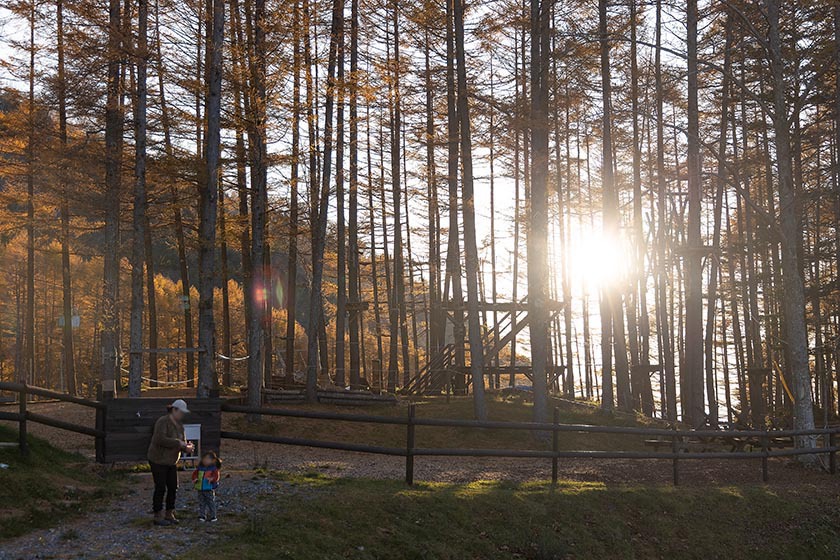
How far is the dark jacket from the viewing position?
31.3 ft

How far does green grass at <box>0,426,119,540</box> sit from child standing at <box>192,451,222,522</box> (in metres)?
1.55

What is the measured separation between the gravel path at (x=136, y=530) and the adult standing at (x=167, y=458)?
0.69 feet

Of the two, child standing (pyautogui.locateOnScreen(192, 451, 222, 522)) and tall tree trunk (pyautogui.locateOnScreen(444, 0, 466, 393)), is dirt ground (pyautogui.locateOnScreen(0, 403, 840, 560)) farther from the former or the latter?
→ tall tree trunk (pyautogui.locateOnScreen(444, 0, 466, 393))

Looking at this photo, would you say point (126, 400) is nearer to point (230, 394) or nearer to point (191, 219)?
point (230, 394)

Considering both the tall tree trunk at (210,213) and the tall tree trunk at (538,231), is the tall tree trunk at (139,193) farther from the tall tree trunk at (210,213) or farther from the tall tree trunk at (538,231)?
the tall tree trunk at (538,231)

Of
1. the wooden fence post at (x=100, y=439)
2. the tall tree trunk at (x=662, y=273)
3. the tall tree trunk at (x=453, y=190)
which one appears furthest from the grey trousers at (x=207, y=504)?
the tall tree trunk at (x=662, y=273)

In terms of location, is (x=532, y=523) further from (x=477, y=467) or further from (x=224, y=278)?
(x=224, y=278)

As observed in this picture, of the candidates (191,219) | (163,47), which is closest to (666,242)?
(191,219)

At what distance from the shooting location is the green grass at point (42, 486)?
30.3 feet

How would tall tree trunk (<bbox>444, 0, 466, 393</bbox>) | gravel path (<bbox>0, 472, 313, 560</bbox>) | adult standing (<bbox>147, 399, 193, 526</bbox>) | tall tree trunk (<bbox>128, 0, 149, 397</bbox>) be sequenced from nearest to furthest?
1. gravel path (<bbox>0, 472, 313, 560</bbox>)
2. adult standing (<bbox>147, 399, 193, 526</bbox>)
3. tall tree trunk (<bbox>128, 0, 149, 397</bbox>)
4. tall tree trunk (<bbox>444, 0, 466, 393</bbox>)

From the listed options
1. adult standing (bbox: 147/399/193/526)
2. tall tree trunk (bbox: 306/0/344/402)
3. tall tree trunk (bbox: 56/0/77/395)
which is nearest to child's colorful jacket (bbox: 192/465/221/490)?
adult standing (bbox: 147/399/193/526)

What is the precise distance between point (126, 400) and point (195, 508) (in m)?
3.03

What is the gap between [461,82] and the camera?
20.1 meters

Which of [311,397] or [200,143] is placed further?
[200,143]
